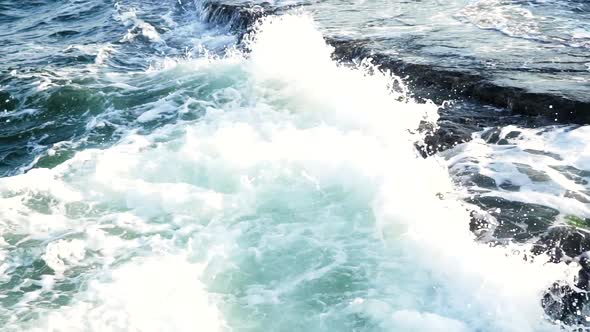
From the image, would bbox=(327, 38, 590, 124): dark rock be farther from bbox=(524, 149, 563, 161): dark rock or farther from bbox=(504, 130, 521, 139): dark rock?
bbox=(524, 149, 563, 161): dark rock

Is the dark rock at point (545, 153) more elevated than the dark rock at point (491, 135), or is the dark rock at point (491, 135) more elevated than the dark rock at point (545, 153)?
the dark rock at point (491, 135)

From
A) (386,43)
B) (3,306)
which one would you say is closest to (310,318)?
(3,306)

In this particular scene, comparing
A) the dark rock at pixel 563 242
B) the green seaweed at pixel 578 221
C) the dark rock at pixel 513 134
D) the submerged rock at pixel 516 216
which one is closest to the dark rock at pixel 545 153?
the dark rock at pixel 513 134

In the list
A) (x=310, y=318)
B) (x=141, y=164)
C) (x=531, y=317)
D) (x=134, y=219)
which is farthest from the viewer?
(x=141, y=164)

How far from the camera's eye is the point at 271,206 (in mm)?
6582

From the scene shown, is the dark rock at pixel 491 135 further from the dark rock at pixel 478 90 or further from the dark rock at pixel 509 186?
the dark rock at pixel 509 186

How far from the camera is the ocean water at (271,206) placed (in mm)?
4980

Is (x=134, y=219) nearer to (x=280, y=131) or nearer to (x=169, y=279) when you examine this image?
(x=169, y=279)

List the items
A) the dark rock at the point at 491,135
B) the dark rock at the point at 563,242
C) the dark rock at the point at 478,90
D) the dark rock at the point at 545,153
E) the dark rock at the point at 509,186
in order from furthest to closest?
the dark rock at the point at 478,90
the dark rock at the point at 491,135
the dark rock at the point at 545,153
the dark rock at the point at 509,186
the dark rock at the point at 563,242

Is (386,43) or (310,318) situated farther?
(386,43)

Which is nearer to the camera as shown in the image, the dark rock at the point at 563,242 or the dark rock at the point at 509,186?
the dark rock at the point at 563,242

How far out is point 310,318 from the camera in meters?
4.93

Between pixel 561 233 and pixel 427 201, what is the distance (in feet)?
4.29

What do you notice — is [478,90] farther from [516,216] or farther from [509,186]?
[516,216]
